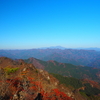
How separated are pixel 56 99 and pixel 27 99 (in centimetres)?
721

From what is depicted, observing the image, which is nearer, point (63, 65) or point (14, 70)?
point (14, 70)

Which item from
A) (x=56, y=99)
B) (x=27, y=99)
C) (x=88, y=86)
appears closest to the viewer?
(x=27, y=99)

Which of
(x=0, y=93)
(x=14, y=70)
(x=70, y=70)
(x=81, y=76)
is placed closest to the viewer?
(x=0, y=93)

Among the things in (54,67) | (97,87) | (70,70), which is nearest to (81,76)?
(70,70)

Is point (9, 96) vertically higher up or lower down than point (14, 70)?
higher up

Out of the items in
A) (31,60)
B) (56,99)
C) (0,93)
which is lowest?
(31,60)

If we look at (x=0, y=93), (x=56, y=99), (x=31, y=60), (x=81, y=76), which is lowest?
(x=81, y=76)

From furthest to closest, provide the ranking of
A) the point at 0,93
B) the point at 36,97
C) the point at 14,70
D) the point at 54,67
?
the point at 54,67
the point at 14,70
the point at 36,97
the point at 0,93

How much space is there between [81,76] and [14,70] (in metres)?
168

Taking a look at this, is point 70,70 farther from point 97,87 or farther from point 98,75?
point 97,87

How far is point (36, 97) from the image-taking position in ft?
23.6

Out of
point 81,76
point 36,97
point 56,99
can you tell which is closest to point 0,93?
point 36,97

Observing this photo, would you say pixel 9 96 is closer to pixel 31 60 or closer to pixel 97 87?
pixel 97 87

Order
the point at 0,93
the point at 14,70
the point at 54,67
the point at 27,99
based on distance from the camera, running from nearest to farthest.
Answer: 1. the point at 0,93
2. the point at 27,99
3. the point at 14,70
4. the point at 54,67
